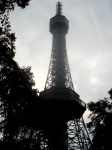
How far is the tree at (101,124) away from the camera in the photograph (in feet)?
68.4

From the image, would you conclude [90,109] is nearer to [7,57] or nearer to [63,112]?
[7,57]

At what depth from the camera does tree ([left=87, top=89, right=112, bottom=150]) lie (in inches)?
821

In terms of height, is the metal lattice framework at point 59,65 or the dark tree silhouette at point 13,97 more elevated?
the metal lattice framework at point 59,65

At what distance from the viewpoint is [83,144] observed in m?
39.7

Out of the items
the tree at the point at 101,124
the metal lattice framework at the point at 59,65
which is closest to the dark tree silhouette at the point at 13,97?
the tree at the point at 101,124

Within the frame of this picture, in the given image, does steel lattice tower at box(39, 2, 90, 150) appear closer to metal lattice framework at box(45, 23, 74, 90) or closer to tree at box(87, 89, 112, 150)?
metal lattice framework at box(45, 23, 74, 90)

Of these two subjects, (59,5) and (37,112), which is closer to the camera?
(37,112)

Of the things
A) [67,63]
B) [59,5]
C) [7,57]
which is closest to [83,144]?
[67,63]

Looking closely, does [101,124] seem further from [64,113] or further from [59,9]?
[59,9]

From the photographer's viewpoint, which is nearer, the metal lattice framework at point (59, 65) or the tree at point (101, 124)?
the tree at point (101, 124)

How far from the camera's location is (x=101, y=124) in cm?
2203

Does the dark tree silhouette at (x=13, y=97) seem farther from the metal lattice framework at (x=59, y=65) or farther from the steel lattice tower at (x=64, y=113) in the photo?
the metal lattice framework at (x=59, y=65)

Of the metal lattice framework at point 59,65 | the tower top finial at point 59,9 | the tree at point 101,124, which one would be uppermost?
the tower top finial at point 59,9

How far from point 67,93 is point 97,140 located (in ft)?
66.5
